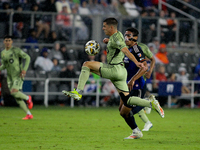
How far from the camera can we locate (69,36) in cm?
1756

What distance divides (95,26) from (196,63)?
5.33 metres

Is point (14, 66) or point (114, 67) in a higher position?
point (114, 67)

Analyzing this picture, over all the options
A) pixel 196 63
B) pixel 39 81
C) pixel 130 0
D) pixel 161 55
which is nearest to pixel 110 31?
pixel 39 81

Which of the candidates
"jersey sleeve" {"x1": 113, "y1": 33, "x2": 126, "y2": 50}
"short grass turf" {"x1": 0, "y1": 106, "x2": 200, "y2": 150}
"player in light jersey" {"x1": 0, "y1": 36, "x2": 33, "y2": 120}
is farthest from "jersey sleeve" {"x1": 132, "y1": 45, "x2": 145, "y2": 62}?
"player in light jersey" {"x1": 0, "y1": 36, "x2": 33, "y2": 120}

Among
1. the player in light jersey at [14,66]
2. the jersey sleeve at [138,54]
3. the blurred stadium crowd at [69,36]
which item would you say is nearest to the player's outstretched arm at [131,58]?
the jersey sleeve at [138,54]

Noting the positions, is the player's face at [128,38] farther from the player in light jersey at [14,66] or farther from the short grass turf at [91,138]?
the player in light jersey at [14,66]

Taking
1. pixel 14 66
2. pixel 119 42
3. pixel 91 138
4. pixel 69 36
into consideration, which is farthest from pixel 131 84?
pixel 69 36

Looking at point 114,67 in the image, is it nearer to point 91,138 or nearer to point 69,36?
point 91,138

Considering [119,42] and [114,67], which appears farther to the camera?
[114,67]

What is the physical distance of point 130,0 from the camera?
21.8 metres

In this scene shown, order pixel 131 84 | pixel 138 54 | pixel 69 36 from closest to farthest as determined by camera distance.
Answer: pixel 131 84
pixel 138 54
pixel 69 36

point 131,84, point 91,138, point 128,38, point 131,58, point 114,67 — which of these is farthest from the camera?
point 128,38

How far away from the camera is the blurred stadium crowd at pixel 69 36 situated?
16641 mm

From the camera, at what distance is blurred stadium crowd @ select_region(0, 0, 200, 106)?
16641mm
